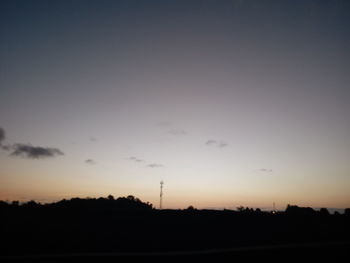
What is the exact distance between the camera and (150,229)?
76.9ft

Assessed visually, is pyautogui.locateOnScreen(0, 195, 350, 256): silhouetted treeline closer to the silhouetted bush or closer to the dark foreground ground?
the dark foreground ground

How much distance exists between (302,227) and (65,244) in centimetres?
1739

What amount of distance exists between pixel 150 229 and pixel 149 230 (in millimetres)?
226

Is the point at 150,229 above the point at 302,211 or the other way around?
the other way around

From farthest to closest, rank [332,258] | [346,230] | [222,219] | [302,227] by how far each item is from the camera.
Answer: [222,219], [302,227], [346,230], [332,258]

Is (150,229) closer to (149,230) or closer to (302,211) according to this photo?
(149,230)

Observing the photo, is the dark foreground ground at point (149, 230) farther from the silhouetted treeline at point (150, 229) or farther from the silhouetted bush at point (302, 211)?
the silhouetted bush at point (302, 211)

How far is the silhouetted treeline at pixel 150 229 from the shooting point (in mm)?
19609

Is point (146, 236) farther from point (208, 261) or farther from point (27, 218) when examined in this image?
point (208, 261)

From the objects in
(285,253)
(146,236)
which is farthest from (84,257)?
(146,236)

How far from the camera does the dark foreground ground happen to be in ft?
63.2

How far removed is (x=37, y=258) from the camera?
4.15m

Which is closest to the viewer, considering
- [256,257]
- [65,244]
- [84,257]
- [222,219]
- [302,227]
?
[84,257]

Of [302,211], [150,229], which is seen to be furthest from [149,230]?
[302,211]
